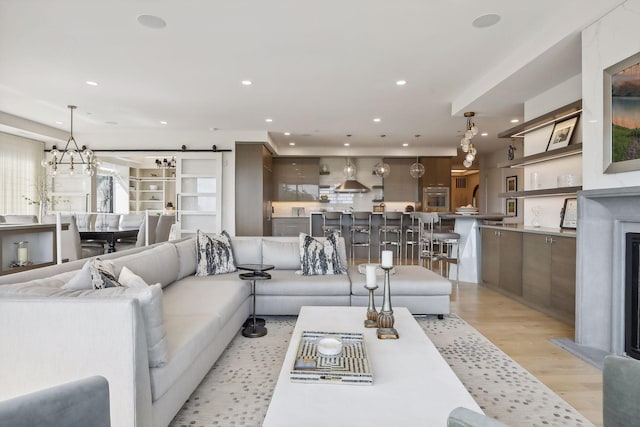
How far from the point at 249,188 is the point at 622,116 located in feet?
20.5

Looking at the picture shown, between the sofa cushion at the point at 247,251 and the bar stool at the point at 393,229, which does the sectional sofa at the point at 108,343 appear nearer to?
the sofa cushion at the point at 247,251

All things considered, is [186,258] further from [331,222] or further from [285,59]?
[331,222]

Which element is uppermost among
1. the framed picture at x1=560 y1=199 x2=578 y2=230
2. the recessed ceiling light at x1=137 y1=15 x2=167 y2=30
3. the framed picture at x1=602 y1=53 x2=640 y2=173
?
the recessed ceiling light at x1=137 y1=15 x2=167 y2=30

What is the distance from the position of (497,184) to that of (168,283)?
9.85m

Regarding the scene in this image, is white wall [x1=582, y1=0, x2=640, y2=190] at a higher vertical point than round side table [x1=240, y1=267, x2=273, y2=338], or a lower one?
higher

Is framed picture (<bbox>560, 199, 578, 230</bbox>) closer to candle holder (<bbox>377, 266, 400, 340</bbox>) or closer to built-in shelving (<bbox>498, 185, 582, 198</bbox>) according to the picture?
built-in shelving (<bbox>498, 185, 582, 198</bbox>)

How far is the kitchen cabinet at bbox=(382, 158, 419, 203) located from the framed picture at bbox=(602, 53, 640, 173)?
664 cm

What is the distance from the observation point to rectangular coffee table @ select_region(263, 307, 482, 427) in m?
1.26

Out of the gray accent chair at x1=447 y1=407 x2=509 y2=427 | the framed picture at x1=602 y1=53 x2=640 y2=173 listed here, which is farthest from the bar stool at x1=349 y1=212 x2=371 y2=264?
the gray accent chair at x1=447 y1=407 x2=509 y2=427

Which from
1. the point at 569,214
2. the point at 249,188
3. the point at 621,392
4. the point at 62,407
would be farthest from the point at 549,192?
the point at 249,188

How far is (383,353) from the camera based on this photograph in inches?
72.6

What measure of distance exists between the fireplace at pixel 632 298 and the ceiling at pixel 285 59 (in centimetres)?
179

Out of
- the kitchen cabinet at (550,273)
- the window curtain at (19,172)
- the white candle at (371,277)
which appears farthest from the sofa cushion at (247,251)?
the window curtain at (19,172)

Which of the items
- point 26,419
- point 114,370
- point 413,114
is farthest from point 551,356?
point 413,114
